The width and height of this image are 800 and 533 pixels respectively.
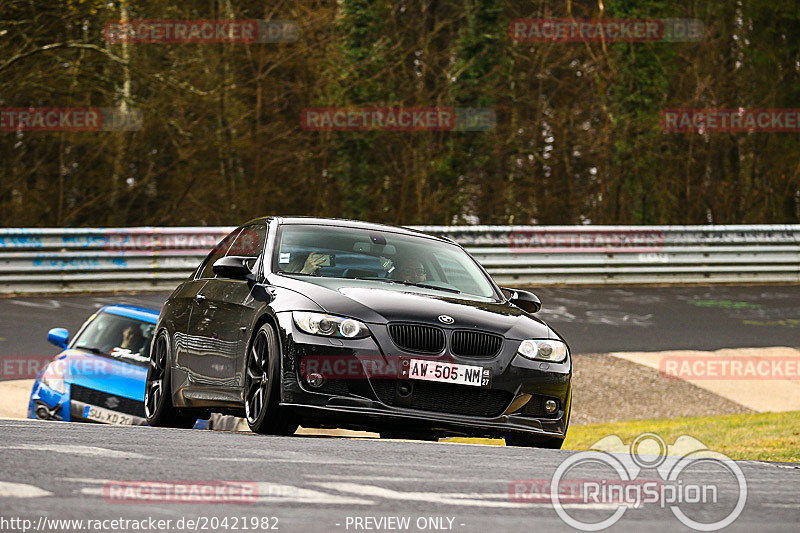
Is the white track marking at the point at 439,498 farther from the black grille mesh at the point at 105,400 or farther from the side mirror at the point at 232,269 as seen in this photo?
the black grille mesh at the point at 105,400

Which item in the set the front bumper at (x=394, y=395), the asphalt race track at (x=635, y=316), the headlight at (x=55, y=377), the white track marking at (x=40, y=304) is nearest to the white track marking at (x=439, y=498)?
the front bumper at (x=394, y=395)

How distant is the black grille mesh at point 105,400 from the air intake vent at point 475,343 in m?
4.96

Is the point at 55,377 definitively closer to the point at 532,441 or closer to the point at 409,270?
the point at 409,270

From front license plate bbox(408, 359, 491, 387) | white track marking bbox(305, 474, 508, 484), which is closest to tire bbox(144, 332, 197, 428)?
front license plate bbox(408, 359, 491, 387)

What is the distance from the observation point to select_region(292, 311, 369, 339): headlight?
8.21m

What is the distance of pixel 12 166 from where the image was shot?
2906 cm

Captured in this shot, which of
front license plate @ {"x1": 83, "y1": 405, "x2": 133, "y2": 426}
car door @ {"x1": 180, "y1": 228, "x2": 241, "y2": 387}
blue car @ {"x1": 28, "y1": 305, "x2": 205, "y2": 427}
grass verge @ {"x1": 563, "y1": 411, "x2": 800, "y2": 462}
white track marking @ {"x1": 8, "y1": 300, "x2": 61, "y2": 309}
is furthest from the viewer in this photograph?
white track marking @ {"x1": 8, "y1": 300, "x2": 61, "y2": 309}

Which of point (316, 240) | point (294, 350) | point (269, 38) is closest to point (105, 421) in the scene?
point (316, 240)

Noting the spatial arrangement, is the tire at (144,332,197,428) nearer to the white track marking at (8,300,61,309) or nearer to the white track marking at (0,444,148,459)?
the white track marking at (0,444,148,459)

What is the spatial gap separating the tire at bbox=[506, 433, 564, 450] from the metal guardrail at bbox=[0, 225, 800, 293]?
1292cm

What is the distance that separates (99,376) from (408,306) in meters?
5.25

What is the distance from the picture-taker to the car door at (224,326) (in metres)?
9.02

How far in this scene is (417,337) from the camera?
8328 mm

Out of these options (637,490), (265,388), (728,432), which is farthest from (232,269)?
(728,432)
